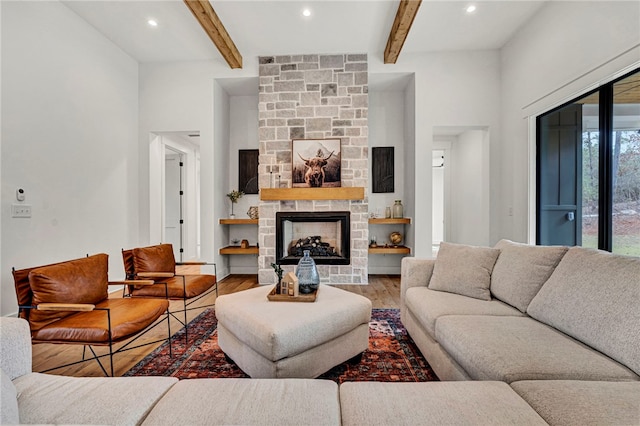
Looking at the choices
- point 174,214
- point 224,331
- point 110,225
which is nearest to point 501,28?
point 224,331

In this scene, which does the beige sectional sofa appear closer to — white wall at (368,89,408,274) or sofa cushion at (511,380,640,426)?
sofa cushion at (511,380,640,426)

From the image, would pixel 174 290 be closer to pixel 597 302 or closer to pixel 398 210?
pixel 597 302

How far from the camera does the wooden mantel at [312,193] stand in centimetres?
414

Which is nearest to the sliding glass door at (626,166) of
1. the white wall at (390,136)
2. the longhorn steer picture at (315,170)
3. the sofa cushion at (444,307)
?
the sofa cushion at (444,307)

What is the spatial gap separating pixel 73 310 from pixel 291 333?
1278 millimetres

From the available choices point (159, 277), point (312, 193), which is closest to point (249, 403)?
point (159, 277)

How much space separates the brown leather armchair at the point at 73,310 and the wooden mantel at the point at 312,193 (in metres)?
2.30

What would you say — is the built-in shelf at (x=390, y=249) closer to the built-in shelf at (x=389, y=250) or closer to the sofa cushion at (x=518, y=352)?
the built-in shelf at (x=389, y=250)

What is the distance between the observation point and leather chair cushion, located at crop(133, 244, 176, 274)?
2736 millimetres

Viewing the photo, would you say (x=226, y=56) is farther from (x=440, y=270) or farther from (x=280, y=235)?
(x=440, y=270)

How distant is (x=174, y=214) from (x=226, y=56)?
11.7 ft

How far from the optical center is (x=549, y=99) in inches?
124

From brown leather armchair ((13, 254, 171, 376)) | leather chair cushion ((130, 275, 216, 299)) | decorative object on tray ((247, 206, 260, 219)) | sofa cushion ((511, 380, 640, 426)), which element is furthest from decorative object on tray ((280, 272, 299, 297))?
decorative object on tray ((247, 206, 260, 219))

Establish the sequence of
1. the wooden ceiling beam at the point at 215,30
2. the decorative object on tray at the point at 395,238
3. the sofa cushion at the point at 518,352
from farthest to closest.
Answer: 1. the decorative object on tray at the point at 395,238
2. the wooden ceiling beam at the point at 215,30
3. the sofa cushion at the point at 518,352
